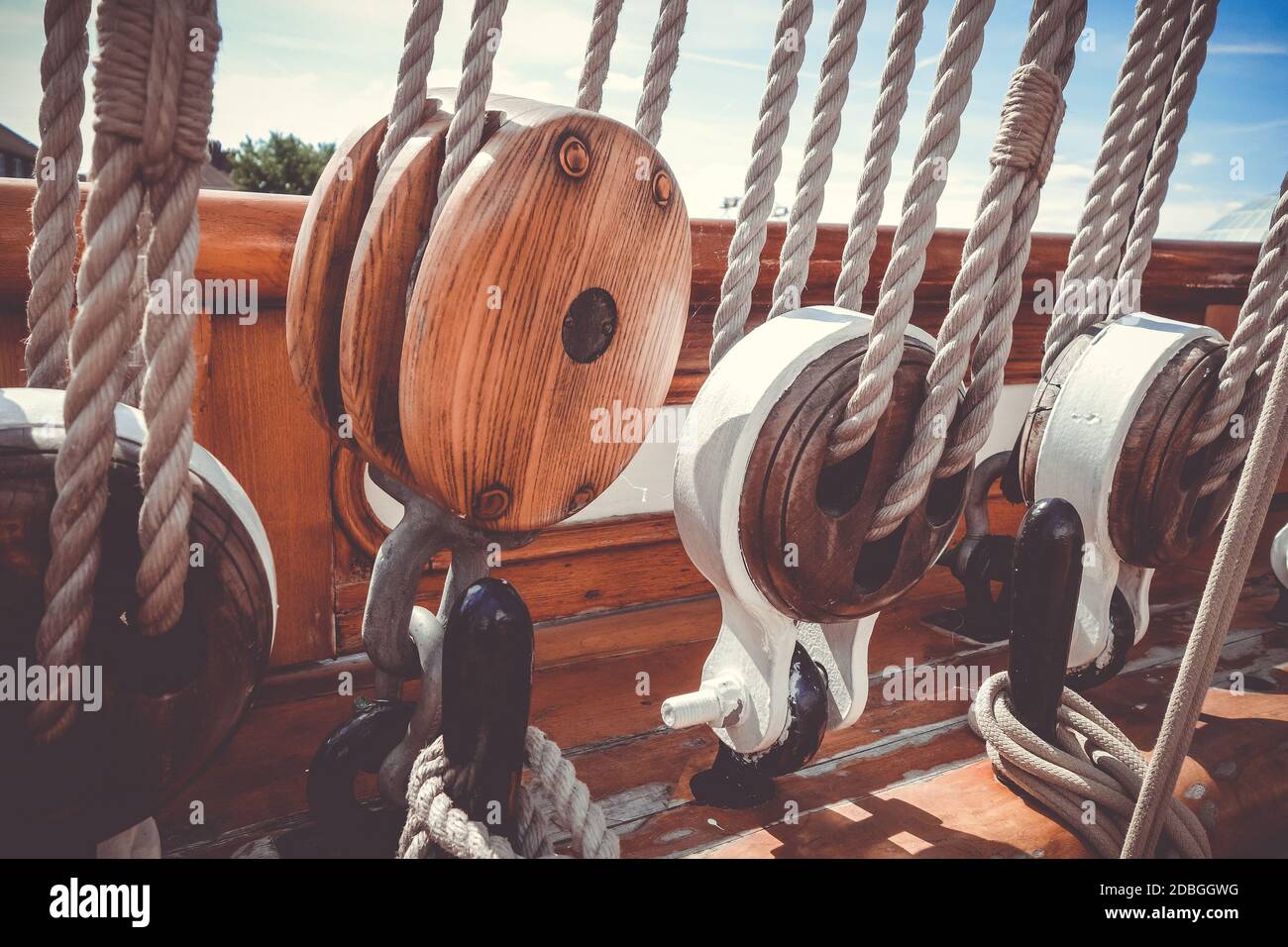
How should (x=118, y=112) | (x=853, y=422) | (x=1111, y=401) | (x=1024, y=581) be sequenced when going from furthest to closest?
(x=1111, y=401) < (x=1024, y=581) < (x=853, y=422) < (x=118, y=112)

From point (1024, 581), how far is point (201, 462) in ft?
2.40

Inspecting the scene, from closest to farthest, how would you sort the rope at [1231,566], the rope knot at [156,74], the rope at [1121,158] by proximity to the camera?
the rope knot at [156,74] → the rope at [1231,566] → the rope at [1121,158]

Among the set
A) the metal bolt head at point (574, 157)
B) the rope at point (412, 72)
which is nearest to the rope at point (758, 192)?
the metal bolt head at point (574, 157)

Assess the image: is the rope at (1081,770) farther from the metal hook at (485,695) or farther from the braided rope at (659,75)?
the braided rope at (659,75)

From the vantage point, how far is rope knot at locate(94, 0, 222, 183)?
→ 0.49m

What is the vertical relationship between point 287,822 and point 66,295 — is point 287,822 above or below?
below

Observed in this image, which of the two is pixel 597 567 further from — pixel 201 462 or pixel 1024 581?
pixel 201 462

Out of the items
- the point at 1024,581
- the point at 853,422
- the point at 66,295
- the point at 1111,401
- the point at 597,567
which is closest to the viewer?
the point at 66,295

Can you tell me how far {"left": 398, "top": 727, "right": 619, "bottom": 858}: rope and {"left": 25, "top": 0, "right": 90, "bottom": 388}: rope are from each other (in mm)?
387

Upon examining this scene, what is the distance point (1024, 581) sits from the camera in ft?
2.79

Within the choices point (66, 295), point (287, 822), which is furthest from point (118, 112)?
point (287, 822)

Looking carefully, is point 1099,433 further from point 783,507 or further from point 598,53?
point 598,53

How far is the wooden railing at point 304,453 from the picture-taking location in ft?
3.18

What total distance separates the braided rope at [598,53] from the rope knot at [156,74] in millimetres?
397
